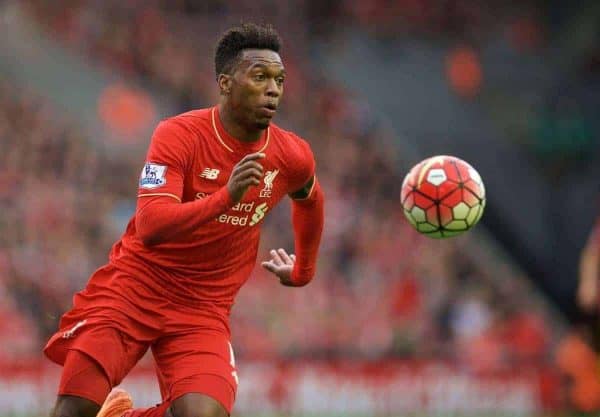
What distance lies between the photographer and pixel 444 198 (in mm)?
7008

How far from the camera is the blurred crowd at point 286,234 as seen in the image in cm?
1280

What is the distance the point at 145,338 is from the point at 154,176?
0.80 meters

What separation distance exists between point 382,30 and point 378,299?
4.61 m

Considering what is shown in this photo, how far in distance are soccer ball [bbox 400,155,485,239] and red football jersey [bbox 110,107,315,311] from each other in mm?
1213

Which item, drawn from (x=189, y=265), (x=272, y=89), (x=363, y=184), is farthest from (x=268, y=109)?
(x=363, y=184)

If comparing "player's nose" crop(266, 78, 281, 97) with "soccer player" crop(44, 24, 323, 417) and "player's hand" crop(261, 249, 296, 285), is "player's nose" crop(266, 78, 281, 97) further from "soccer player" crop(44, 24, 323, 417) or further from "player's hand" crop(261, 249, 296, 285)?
"player's hand" crop(261, 249, 296, 285)

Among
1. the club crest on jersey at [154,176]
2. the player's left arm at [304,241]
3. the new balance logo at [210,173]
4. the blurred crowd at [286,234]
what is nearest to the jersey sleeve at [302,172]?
the player's left arm at [304,241]

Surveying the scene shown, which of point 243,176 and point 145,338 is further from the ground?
point 243,176

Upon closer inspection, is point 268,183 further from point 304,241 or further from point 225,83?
point 304,241

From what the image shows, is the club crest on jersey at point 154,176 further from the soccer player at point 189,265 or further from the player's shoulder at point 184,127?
the player's shoulder at point 184,127

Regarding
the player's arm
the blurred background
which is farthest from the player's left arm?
the blurred background

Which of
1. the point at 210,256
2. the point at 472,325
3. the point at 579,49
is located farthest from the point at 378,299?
the point at 210,256

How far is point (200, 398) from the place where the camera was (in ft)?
18.1

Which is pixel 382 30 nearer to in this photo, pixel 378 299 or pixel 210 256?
pixel 378 299
